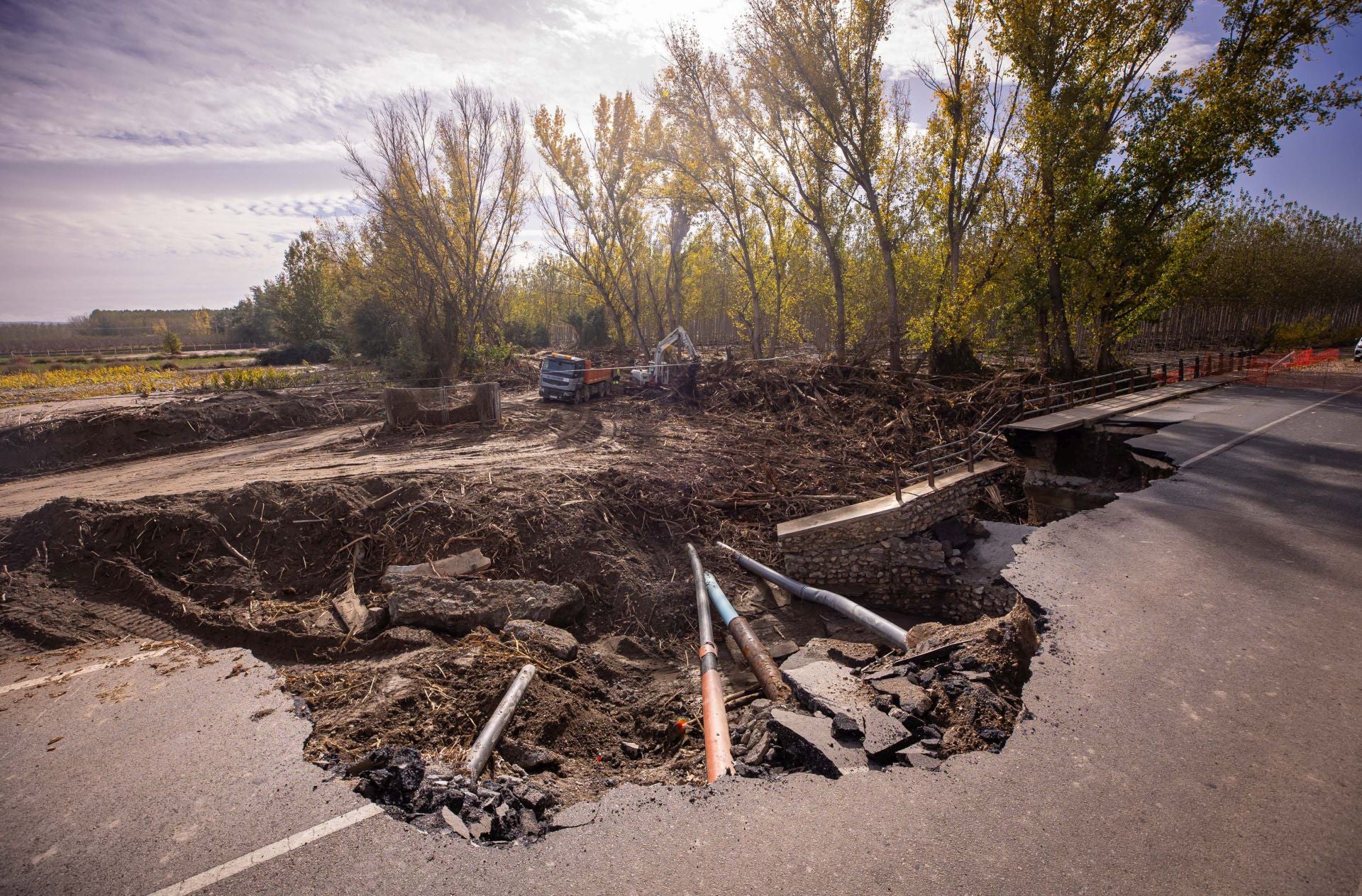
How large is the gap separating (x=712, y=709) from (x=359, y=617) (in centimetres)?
468

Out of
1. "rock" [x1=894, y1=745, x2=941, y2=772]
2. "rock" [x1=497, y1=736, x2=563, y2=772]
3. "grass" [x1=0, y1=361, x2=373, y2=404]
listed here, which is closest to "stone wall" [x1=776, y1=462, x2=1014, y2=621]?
"rock" [x1=894, y1=745, x2=941, y2=772]

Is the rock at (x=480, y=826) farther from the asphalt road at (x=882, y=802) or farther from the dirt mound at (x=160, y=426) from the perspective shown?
the dirt mound at (x=160, y=426)

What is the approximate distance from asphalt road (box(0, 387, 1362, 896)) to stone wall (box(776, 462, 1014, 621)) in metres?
3.44

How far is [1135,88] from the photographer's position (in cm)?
2112

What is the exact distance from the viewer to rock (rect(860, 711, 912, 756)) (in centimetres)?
468

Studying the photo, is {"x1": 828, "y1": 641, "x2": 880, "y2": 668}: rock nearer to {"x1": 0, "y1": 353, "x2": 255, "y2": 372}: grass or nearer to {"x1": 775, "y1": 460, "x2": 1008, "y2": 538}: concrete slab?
{"x1": 775, "y1": 460, "x2": 1008, "y2": 538}: concrete slab

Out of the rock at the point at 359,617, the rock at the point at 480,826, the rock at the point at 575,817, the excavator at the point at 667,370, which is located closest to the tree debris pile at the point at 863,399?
the excavator at the point at 667,370

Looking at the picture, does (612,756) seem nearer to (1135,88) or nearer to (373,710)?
(373,710)

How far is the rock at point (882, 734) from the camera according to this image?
468 centimetres

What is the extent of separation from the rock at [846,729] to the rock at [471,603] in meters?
4.53

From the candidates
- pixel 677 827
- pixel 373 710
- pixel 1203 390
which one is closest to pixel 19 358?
pixel 373 710

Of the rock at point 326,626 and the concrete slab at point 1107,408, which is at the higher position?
the concrete slab at point 1107,408

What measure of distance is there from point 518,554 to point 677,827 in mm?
6269

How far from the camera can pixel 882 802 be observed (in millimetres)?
4164
